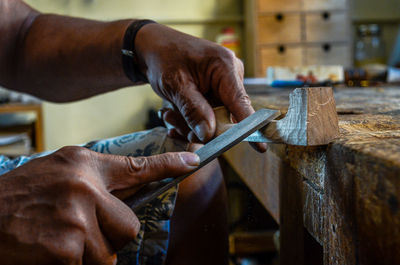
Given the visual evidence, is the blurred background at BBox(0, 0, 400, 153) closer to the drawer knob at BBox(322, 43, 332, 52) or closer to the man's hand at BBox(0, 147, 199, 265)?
the drawer knob at BBox(322, 43, 332, 52)

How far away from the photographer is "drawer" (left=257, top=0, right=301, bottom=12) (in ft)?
7.18

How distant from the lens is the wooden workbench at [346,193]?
0.27 m

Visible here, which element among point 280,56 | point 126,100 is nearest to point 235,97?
point 280,56

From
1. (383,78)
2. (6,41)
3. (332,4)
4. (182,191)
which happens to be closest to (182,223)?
(182,191)

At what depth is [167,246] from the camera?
0.57 meters

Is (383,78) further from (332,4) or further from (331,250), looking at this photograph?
(331,250)

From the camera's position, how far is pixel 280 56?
7.25ft

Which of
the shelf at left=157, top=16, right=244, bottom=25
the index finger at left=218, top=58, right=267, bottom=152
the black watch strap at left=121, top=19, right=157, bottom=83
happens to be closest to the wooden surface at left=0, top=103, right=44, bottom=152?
the shelf at left=157, top=16, right=244, bottom=25

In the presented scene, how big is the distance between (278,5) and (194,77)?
69.0 inches

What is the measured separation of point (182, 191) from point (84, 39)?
1.46 feet

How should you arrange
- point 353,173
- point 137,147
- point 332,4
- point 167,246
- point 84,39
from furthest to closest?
1. point 332,4
2. point 84,39
3. point 137,147
4. point 167,246
5. point 353,173

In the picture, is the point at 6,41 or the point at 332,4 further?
the point at 332,4

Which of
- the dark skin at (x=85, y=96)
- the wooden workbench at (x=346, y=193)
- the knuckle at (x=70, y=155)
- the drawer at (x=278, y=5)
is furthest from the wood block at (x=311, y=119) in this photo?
the drawer at (x=278, y=5)

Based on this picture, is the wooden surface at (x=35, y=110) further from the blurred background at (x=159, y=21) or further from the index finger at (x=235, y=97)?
the index finger at (x=235, y=97)
